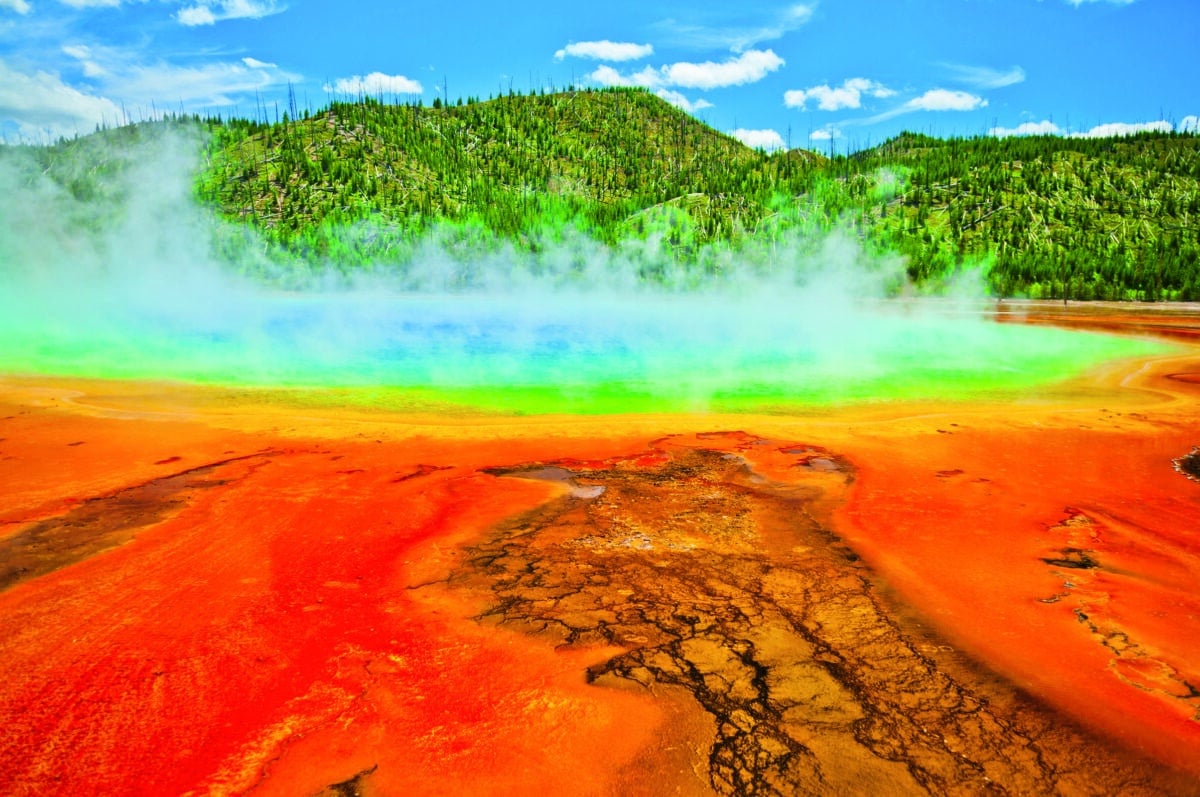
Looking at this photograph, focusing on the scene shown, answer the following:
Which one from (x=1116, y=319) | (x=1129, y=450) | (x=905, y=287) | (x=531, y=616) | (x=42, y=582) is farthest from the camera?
(x=905, y=287)

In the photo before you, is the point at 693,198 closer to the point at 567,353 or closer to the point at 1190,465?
the point at 567,353

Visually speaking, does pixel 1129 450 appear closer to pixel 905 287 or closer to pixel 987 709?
pixel 987 709

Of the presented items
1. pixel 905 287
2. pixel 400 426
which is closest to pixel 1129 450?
pixel 400 426

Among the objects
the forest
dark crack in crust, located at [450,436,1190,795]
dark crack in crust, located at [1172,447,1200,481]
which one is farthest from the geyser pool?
the forest

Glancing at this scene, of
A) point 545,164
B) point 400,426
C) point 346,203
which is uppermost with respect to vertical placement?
point 545,164

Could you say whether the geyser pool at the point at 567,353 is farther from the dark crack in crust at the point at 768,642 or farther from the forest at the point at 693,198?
the forest at the point at 693,198

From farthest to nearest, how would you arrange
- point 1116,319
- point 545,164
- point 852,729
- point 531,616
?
point 545,164, point 1116,319, point 531,616, point 852,729

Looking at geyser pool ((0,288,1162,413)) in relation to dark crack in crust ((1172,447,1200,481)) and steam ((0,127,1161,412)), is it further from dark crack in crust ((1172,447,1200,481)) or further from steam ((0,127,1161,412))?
dark crack in crust ((1172,447,1200,481))

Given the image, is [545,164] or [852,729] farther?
[545,164]
